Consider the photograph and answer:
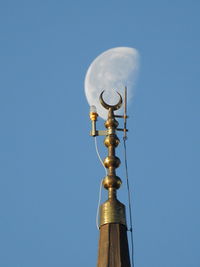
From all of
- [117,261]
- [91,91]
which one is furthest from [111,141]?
[117,261]

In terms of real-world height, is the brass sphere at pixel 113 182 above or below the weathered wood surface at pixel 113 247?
above

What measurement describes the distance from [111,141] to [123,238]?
1897 mm

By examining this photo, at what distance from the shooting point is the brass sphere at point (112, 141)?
12.5 meters

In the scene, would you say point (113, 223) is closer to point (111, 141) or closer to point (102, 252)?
point (102, 252)

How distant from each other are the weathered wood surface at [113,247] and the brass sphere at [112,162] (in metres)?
1.12

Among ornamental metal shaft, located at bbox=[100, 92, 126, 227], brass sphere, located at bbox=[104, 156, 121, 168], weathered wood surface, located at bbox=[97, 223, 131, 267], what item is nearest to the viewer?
weathered wood surface, located at bbox=[97, 223, 131, 267]

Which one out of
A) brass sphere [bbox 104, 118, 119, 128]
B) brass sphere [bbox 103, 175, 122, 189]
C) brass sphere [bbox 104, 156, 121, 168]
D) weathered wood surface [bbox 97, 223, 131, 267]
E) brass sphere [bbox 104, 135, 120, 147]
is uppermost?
brass sphere [bbox 104, 118, 119, 128]

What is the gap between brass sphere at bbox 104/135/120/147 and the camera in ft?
41.1

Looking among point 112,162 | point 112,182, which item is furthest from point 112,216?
point 112,162

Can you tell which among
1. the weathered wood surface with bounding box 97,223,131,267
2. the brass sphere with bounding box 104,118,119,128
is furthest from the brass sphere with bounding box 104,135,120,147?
the weathered wood surface with bounding box 97,223,131,267

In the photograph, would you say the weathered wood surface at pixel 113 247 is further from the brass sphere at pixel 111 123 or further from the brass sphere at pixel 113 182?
the brass sphere at pixel 111 123

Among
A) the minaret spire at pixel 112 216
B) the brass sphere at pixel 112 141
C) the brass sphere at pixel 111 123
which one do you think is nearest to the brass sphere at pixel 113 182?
the minaret spire at pixel 112 216

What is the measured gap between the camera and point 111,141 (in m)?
12.5

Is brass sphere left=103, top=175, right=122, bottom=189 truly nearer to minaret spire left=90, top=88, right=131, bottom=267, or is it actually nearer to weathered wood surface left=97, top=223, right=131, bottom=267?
minaret spire left=90, top=88, right=131, bottom=267
